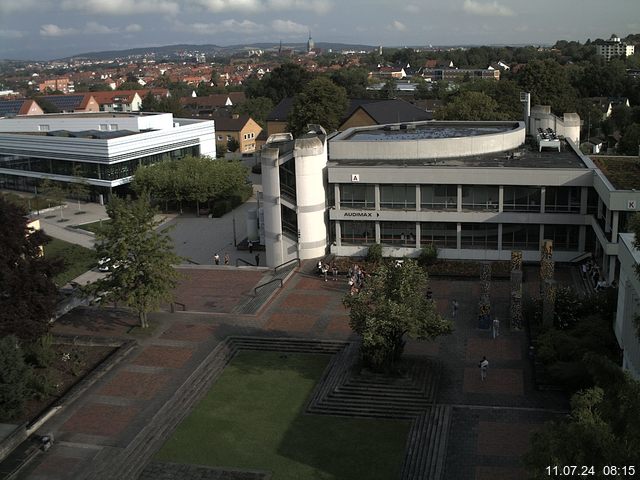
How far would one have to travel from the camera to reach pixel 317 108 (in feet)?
256

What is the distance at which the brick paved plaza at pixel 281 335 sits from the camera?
76.2ft

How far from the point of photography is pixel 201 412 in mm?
26141

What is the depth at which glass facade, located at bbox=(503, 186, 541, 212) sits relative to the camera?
1628 inches

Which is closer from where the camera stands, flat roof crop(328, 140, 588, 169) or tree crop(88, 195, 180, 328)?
tree crop(88, 195, 180, 328)

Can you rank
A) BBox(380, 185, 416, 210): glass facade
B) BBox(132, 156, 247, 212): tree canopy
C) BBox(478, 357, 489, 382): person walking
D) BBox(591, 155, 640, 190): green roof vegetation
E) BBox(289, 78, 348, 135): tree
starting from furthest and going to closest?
BBox(289, 78, 348, 135): tree, BBox(132, 156, 247, 212): tree canopy, BBox(380, 185, 416, 210): glass facade, BBox(591, 155, 640, 190): green roof vegetation, BBox(478, 357, 489, 382): person walking

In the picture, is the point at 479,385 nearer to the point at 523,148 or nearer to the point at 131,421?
the point at 131,421

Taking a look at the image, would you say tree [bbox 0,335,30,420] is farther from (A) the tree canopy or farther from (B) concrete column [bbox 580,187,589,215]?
(A) the tree canopy

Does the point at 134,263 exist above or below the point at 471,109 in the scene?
below

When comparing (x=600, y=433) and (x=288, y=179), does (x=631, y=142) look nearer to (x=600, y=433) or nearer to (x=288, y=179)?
(x=288, y=179)

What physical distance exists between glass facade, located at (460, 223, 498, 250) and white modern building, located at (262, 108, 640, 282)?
60 mm

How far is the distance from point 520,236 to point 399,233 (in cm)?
719

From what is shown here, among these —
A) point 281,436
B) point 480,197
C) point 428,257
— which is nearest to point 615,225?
point 480,197

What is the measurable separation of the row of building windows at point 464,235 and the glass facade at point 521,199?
3.34 feet

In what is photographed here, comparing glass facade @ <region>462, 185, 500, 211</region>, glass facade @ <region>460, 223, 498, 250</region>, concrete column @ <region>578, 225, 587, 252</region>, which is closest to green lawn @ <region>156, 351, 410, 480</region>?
glass facade @ <region>460, 223, 498, 250</region>
